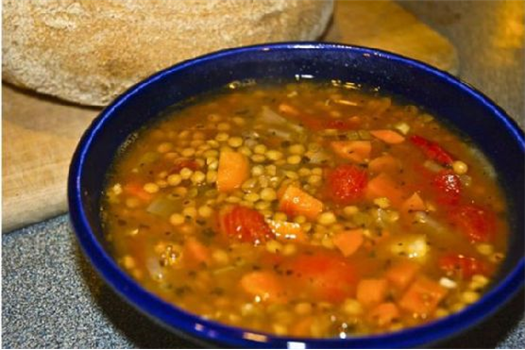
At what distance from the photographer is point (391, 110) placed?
5.95 ft

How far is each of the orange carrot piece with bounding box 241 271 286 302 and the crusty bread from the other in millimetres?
795

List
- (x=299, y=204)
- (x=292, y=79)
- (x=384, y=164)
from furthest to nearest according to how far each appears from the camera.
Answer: (x=292, y=79) < (x=384, y=164) < (x=299, y=204)

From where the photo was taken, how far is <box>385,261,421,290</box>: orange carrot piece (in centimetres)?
139

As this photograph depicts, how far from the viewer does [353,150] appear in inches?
65.6

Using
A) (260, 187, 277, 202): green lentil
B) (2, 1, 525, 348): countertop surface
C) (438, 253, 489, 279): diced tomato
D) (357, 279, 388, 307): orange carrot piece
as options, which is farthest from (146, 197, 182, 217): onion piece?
(438, 253, 489, 279): diced tomato

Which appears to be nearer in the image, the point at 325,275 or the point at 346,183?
the point at 325,275

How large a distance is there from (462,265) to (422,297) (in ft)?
0.35

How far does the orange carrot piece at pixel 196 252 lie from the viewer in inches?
56.2

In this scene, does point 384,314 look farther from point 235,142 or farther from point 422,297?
point 235,142

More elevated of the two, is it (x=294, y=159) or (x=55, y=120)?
(x=294, y=159)

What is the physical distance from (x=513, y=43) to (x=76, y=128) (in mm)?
1154

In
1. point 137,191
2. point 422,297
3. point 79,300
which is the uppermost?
point 422,297

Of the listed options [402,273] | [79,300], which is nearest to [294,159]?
[402,273]

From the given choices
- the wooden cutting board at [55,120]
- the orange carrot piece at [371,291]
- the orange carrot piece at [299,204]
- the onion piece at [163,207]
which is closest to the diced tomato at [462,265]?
→ the orange carrot piece at [371,291]
